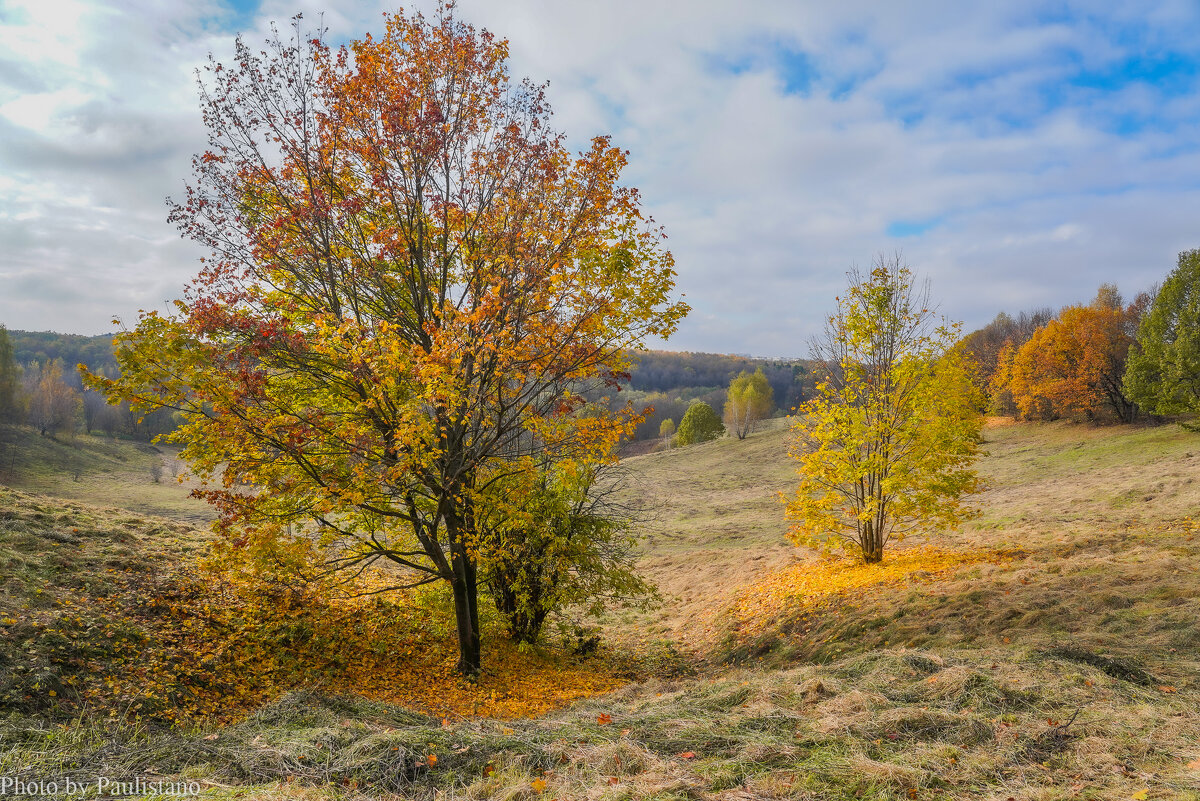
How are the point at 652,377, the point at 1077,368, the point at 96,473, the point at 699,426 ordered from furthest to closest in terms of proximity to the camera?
1. the point at 652,377
2. the point at 699,426
3. the point at 96,473
4. the point at 1077,368

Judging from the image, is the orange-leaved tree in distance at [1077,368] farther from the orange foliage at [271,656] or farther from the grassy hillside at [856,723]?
the orange foliage at [271,656]

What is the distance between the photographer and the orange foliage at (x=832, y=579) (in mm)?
11625

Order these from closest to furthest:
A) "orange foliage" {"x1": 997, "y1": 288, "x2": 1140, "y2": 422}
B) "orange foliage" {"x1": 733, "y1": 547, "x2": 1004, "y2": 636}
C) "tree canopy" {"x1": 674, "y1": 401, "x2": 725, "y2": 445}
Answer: "orange foliage" {"x1": 733, "y1": 547, "x2": 1004, "y2": 636} < "orange foliage" {"x1": 997, "y1": 288, "x2": 1140, "y2": 422} < "tree canopy" {"x1": 674, "y1": 401, "x2": 725, "y2": 445}

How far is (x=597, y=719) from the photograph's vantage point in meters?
5.66

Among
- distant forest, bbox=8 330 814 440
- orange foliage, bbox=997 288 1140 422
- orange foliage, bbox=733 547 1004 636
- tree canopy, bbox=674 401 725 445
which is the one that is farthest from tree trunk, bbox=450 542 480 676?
distant forest, bbox=8 330 814 440

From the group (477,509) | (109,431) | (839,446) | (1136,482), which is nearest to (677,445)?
(1136,482)

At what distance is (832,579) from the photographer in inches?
508

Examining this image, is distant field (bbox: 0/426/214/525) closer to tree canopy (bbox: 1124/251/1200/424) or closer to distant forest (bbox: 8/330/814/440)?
distant forest (bbox: 8/330/814/440)

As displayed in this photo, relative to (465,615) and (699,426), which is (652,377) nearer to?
(699,426)

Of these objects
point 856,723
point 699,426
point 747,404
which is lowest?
point 856,723

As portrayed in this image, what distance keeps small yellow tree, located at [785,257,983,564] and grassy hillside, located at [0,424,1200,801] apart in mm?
1882

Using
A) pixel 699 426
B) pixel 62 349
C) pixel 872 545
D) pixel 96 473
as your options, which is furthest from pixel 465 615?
pixel 62 349

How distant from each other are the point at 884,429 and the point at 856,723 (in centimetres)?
916

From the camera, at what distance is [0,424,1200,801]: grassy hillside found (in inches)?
151
